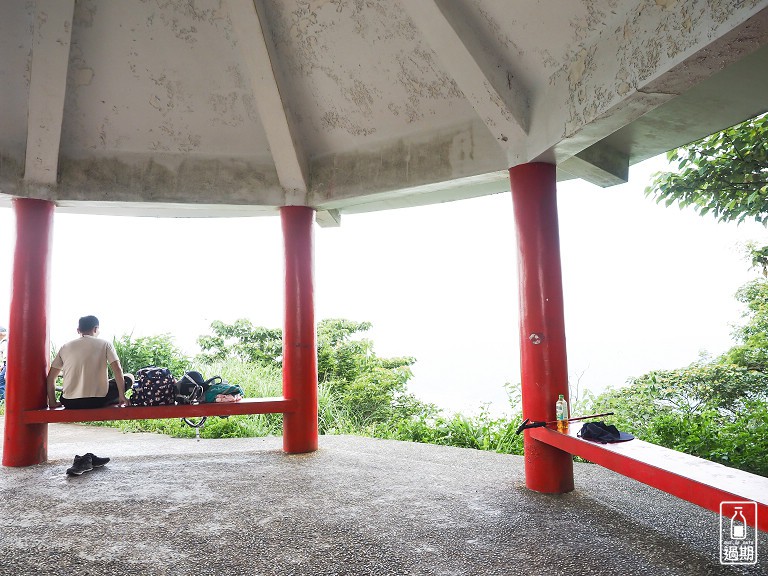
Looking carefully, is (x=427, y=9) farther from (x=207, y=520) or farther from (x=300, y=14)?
(x=207, y=520)

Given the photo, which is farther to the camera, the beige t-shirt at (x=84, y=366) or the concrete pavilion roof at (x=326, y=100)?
the beige t-shirt at (x=84, y=366)

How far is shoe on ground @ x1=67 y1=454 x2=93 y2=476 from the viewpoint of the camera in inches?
236

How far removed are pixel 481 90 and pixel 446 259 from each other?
38.2 ft

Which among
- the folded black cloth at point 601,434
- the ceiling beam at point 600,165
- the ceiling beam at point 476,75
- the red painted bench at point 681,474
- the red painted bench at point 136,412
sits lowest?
the red painted bench at point 681,474

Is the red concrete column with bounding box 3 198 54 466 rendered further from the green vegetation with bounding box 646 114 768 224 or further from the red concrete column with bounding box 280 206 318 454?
the green vegetation with bounding box 646 114 768 224

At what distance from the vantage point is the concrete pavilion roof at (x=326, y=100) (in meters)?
4.67

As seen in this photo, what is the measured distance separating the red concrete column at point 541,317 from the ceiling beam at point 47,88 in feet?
16.7

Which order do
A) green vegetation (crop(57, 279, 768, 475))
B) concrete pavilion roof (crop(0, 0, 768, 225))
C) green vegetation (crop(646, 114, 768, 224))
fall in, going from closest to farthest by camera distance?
concrete pavilion roof (crop(0, 0, 768, 225)), green vegetation (crop(646, 114, 768, 224)), green vegetation (crop(57, 279, 768, 475))

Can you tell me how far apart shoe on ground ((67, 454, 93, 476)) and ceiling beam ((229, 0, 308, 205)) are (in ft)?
13.4

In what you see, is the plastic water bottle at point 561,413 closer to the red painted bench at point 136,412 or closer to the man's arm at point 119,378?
the red painted bench at point 136,412

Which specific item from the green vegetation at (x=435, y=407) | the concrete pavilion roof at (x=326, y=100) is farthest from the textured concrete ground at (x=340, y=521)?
the concrete pavilion roof at (x=326, y=100)

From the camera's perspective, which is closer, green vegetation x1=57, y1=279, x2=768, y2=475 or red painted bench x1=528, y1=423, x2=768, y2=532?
red painted bench x1=528, y1=423, x2=768, y2=532

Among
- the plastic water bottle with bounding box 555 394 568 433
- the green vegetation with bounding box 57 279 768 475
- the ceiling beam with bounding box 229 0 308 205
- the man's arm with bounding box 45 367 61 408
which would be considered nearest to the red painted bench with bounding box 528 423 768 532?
the plastic water bottle with bounding box 555 394 568 433

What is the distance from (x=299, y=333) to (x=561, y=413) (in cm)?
367
